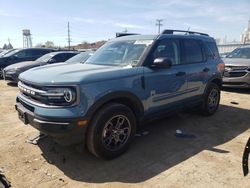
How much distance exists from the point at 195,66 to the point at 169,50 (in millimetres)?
884

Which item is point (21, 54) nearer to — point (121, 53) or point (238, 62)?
point (238, 62)

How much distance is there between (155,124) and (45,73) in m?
2.73

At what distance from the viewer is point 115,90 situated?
3.79 meters

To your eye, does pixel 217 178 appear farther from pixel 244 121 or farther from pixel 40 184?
pixel 244 121

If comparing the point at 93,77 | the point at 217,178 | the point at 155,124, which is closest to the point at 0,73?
the point at 155,124

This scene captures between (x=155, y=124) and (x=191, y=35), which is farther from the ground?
(x=191, y=35)

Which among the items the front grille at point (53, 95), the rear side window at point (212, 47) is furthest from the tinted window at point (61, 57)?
the front grille at point (53, 95)

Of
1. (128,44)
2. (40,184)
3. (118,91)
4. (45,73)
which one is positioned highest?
(128,44)

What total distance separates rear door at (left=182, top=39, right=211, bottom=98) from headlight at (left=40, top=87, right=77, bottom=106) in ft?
8.73

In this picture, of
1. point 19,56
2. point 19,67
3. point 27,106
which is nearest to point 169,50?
point 27,106

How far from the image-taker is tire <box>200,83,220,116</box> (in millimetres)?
6062

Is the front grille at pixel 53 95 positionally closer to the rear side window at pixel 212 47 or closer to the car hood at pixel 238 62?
the rear side window at pixel 212 47

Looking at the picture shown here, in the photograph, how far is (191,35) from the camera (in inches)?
225

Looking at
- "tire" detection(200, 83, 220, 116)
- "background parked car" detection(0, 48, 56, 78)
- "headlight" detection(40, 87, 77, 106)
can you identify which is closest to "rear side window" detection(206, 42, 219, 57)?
"tire" detection(200, 83, 220, 116)
